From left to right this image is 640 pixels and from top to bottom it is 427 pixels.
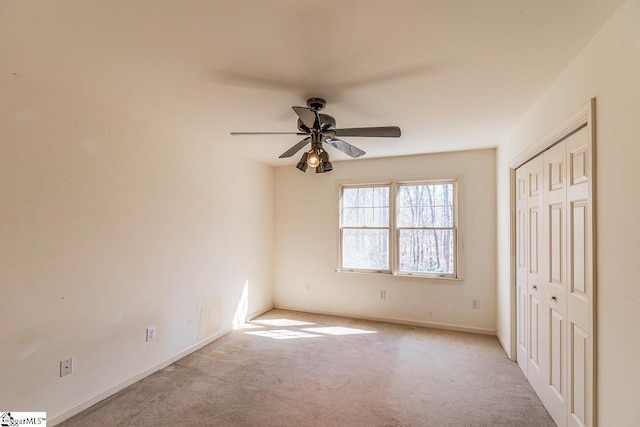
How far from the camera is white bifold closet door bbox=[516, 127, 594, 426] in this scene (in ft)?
5.70

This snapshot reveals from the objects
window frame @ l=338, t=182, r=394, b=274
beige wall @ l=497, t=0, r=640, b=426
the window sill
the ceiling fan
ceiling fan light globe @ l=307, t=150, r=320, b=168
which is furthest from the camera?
window frame @ l=338, t=182, r=394, b=274

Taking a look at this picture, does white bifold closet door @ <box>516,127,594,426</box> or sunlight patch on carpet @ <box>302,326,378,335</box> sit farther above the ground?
white bifold closet door @ <box>516,127,594,426</box>

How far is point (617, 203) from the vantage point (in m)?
1.41

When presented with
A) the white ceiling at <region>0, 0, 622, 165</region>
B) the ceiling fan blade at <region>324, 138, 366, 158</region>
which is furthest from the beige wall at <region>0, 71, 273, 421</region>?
the ceiling fan blade at <region>324, 138, 366, 158</region>

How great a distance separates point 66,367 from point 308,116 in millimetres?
2544

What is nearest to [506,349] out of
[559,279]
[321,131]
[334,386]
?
[559,279]

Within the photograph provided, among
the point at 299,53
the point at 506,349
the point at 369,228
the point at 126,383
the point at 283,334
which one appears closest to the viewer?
the point at 299,53

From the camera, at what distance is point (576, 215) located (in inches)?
72.6

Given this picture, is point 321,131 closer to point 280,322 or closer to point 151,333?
point 151,333

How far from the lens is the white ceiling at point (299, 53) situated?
1.39m

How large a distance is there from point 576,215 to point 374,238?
2882 millimetres

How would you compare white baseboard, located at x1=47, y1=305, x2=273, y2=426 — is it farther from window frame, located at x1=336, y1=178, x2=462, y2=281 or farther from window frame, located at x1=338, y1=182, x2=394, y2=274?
window frame, located at x1=336, y1=178, x2=462, y2=281

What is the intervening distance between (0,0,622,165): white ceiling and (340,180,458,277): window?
1710 millimetres

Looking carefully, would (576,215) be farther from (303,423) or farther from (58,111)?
(58,111)
